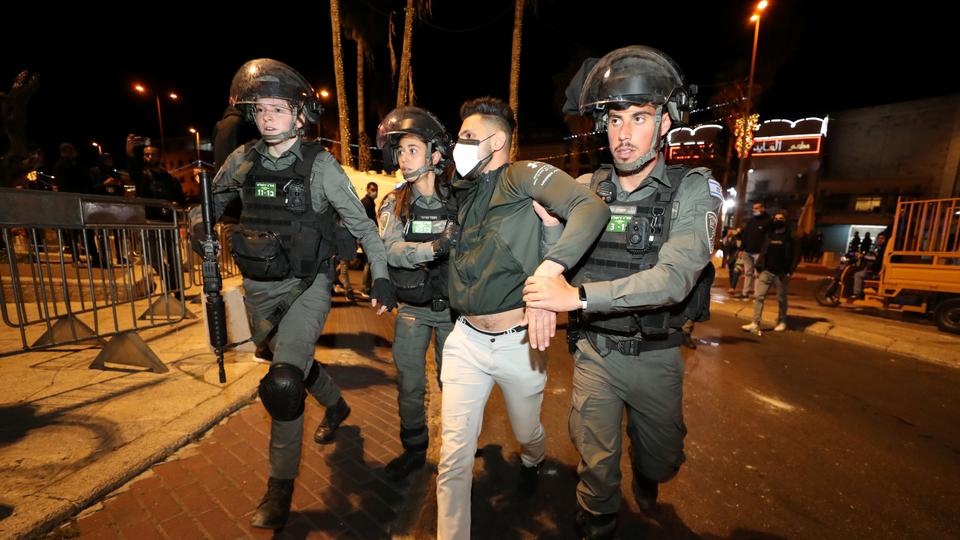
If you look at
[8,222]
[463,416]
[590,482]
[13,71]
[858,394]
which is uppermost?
[13,71]

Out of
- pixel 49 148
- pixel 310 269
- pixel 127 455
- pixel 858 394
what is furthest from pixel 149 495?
pixel 49 148

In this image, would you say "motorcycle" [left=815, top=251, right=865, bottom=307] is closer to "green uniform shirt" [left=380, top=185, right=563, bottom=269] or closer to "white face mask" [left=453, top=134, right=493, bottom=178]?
"green uniform shirt" [left=380, top=185, right=563, bottom=269]

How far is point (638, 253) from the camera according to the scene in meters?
2.20

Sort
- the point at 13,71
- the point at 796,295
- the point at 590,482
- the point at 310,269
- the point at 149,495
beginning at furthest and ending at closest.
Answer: the point at 13,71, the point at 796,295, the point at 310,269, the point at 149,495, the point at 590,482

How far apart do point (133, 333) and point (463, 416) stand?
392 centimetres

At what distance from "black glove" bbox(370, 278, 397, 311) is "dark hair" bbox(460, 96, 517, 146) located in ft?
3.96

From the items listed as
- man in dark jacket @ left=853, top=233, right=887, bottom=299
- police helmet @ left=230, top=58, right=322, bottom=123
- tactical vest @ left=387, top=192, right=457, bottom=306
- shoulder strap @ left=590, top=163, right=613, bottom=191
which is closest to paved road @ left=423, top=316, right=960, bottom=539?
tactical vest @ left=387, top=192, right=457, bottom=306

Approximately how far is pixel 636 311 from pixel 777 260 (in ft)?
22.6

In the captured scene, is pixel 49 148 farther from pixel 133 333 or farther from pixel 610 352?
pixel 610 352

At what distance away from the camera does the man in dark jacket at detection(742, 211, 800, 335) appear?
721 cm

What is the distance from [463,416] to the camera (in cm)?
215

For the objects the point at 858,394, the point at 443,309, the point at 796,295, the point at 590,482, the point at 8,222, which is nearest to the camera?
the point at 590,482

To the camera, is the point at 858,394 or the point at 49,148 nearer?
the point at 858,394

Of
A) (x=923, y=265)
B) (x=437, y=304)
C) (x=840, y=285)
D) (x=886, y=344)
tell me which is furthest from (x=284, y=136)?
(x=840, y=285)
